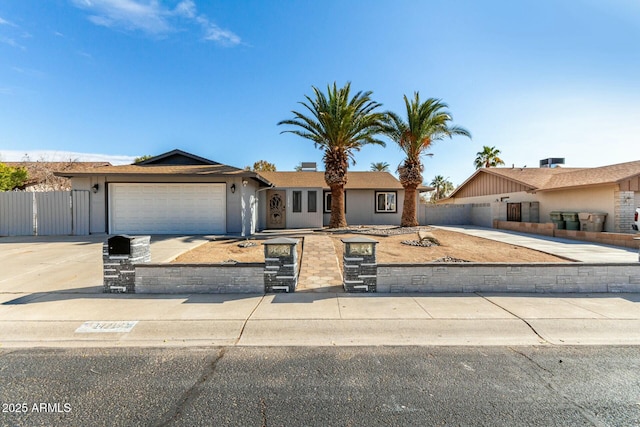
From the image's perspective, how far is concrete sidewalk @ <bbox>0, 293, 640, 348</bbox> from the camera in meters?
4.01

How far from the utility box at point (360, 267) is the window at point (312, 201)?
1199 centimetres

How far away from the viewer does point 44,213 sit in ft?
44.5

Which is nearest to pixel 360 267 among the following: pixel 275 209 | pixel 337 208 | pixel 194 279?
pixel 194 279

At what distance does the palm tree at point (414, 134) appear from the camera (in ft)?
54.2

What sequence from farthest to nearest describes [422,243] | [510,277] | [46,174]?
[46,174], [422,243], [510,277]

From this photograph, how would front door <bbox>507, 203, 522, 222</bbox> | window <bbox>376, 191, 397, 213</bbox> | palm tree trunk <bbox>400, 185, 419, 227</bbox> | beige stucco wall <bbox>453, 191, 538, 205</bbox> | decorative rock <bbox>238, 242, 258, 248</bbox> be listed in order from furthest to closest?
1. window <bbox>376, 191, 397, 213</bbox>
2. front door <bbox>507, 203, 522, 222</bbox>
3. beige stucco wall <bbox>453, 191, 538, 205</bbox>
4. palm tree trunk <bbox>400, 185, 419, 227</bbox>
5. decorative rock <bbox>238, 242, 258, 248</bbox>

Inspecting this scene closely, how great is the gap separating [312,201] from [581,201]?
15.6m

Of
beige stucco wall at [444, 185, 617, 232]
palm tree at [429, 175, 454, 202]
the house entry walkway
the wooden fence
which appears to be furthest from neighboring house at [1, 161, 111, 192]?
palm tree at [429, 175, 454, 202]

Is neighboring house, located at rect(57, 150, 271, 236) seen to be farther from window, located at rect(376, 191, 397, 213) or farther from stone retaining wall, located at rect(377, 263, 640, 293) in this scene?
window, located at rect(376, 191, 397, 213)

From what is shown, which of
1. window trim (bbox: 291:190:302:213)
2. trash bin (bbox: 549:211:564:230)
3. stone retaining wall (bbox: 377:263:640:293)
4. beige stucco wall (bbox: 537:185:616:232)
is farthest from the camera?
window trim (bbox: 291:190:302:213)

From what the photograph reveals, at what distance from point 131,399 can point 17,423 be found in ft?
2.78

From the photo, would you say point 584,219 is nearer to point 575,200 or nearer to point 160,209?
point 575,200

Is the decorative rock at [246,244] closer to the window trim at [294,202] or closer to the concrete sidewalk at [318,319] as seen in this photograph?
the concrete sidewalk at [318,319]

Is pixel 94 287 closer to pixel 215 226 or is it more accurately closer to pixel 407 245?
pixel 215 226
